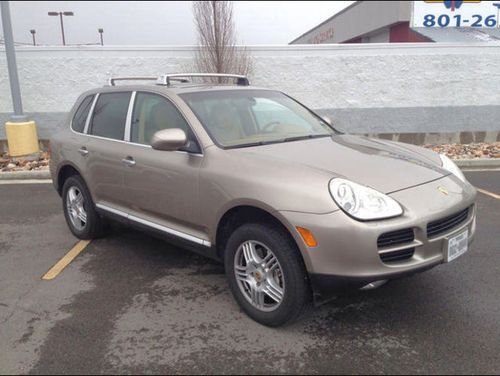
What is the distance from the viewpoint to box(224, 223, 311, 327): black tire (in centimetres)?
302

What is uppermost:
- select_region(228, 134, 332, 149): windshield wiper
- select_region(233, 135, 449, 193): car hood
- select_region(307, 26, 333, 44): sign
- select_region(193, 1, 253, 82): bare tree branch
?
select_region(307, 26, 333, 44): sign

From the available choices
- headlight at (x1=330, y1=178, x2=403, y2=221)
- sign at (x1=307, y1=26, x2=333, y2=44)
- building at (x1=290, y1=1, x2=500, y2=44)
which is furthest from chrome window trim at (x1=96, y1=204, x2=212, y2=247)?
sign at (x1=307, y1=26, x2=333, y2=44)

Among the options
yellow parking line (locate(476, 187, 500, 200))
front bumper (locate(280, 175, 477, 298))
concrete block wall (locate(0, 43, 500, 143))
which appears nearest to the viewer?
front bumper (locate(280, 175, 477, 298))

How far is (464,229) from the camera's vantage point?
10.8 ft

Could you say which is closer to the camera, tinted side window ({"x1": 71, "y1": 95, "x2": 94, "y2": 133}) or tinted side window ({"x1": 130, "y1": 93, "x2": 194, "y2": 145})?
tinted side window ({"x1": 130, "y1": 93, "x2": 194, "y2": 145})

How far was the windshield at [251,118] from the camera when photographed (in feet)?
12.6

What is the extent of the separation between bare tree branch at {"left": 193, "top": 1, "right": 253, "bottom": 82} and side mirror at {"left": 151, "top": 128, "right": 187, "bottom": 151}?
308 inches

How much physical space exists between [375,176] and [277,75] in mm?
8440

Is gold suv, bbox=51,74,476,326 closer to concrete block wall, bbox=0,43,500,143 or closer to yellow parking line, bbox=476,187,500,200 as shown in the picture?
yellow parking line, bbox=476,187,500,200

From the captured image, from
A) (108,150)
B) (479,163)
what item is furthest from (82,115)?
(479,163)

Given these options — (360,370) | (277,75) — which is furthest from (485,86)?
(360,370)

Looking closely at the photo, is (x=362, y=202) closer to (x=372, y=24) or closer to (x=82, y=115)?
(x=82, y=115)

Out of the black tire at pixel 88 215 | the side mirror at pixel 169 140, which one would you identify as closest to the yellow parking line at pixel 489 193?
the side mirror at pixel 169 140

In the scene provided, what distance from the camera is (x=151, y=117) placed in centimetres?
426
